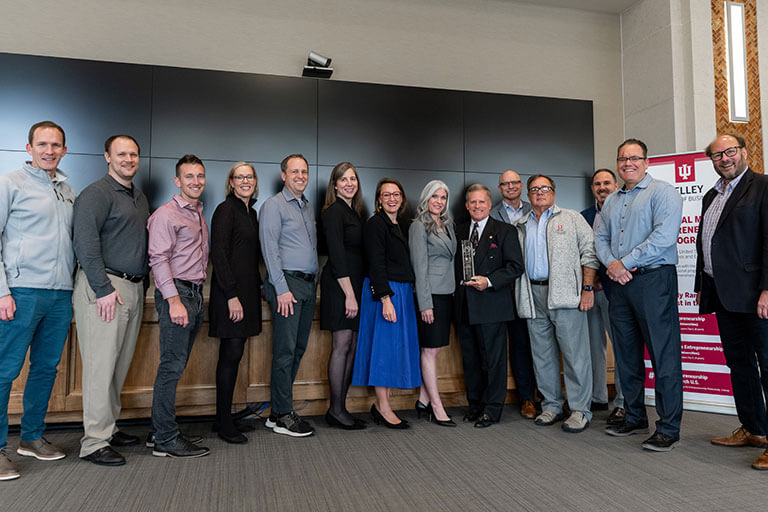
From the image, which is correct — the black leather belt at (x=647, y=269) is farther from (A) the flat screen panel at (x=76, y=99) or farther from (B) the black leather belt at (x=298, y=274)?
(A) the flat screen panel at (x=76, y=99)

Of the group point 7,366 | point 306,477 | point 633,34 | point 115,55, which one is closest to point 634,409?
point 306,477

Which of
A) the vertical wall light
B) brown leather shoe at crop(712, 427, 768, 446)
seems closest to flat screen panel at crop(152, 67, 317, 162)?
brown leather shoe at crop(712, 427, 768, 446)

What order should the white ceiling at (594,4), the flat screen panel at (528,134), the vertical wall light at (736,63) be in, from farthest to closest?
the white ceiling at (594,4), the flat screen panel at (528,134), the vertical wall light at (736,63)

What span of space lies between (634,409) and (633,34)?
12.7 ft

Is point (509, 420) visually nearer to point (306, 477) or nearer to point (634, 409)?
point (634, 409)

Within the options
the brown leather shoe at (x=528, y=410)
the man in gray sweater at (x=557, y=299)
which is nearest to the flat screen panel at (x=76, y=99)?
the man in gray sweater at (x=557, y=299)

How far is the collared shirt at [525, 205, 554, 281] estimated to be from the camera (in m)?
3.28

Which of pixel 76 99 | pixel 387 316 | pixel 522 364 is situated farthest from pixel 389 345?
pixel 76 99

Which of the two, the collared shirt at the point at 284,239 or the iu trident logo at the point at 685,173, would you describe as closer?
the collared shirt at the point at 284,239

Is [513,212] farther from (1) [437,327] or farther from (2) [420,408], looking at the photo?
(2) [420,408]

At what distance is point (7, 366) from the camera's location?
2416 mm

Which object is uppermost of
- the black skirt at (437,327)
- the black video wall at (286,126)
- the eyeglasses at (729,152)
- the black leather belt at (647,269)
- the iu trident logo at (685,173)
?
the black video wall at (286,126)

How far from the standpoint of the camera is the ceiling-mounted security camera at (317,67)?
14.3 feet

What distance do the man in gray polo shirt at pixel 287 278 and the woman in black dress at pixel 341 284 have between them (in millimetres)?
115
